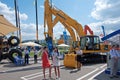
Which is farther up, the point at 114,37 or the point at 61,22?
the point at 61,22

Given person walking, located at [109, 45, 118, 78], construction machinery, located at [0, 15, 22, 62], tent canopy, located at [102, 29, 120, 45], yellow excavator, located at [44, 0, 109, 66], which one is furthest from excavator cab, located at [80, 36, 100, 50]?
person walking, located at [109, 45, 118, 78]

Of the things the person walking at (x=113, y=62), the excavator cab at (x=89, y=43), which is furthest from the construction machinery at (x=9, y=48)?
the person walking at (x=113, y=62)

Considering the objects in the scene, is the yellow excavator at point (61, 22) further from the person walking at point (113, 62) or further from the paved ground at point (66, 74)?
the person walking at point (113, 62)

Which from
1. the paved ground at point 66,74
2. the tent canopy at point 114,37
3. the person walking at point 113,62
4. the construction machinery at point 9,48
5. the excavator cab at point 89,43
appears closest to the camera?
the person walking at point 113,62

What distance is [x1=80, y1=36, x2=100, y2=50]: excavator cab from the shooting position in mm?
27487

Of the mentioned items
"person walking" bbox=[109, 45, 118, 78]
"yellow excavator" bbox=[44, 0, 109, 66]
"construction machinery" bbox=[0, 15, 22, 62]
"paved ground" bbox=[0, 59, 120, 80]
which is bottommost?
"paved ground" bbox=[0, 59, 120, 80]

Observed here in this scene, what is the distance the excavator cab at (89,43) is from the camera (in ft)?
90.2

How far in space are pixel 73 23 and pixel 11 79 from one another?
56.4 feet

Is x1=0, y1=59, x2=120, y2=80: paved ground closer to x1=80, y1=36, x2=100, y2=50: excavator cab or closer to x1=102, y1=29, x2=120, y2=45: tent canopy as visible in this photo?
x1=102, y1=29, x2=120, y2=45: tent canopy

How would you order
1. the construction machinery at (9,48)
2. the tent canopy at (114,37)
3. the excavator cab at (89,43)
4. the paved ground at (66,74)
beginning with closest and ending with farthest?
1. the paved ground at (66,74)
2. the tent canopy at (114,37)
3. the excavator cab at (89,43)
4. the construction machinery at (9,48)

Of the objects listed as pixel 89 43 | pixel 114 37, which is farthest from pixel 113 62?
pixel 89 43

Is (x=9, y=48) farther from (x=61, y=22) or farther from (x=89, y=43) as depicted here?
(x=89, y=43)

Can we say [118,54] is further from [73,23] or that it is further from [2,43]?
[2,43]

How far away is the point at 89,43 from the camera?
90.7 ft
